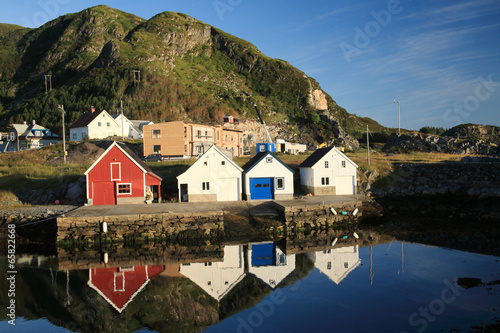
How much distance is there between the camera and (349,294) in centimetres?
1516

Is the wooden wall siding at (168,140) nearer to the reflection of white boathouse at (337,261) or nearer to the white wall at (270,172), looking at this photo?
the white wall at (270,172)

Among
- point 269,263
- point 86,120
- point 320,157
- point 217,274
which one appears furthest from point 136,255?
point 86,120

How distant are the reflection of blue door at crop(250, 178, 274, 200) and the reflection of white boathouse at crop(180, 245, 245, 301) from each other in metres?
9.50

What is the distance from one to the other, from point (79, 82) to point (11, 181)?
63.0 m

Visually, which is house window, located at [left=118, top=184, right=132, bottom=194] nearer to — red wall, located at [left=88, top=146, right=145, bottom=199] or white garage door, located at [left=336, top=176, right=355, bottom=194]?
red wall, located at [left=88, top=146, right=145, bottom=199]

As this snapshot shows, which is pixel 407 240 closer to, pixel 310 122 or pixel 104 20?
pixel 310 122

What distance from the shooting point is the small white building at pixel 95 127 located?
194 feet

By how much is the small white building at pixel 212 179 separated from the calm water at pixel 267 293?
839cm

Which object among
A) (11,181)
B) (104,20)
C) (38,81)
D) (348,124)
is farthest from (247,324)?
(104,20)

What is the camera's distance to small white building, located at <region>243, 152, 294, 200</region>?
29609 millimetres

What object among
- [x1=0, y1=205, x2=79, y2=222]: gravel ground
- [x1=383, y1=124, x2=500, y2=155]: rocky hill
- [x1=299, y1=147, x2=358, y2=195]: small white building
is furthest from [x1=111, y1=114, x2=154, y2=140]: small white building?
[x1=383, y1=124, x2=500, y2=155]: rocky hill

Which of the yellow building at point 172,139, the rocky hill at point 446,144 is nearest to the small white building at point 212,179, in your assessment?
the yellow building at point 172,139

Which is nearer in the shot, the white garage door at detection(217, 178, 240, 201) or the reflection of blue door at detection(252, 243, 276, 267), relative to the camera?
the reflection of blue door at detection(252, 243, 276, 267)

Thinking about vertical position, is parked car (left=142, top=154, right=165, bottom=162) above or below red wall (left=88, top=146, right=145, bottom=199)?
above
